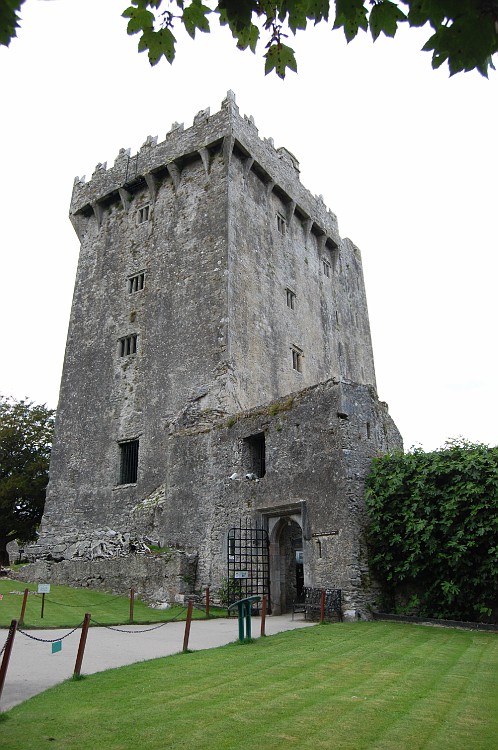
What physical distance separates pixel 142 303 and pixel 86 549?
1096 cm

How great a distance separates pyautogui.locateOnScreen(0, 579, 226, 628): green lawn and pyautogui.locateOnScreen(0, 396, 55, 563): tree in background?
11.8 m

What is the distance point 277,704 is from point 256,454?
1198 centimetres

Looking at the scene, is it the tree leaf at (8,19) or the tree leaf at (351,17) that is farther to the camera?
the tree leaf at (351,17)

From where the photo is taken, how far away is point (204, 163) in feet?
84.7

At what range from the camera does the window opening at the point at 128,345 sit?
25.8 metres

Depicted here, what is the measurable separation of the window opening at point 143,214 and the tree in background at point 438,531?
1810 centimetres

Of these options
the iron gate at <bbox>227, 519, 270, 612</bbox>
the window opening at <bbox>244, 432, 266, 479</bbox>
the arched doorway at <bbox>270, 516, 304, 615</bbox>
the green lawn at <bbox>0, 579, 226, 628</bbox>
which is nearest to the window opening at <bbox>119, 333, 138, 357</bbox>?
the window opening at <bbox>244, 432, 266, 479</bbox>

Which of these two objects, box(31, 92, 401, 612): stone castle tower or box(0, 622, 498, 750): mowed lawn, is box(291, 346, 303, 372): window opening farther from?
box(0, 622, 498, 750): mowed lawn

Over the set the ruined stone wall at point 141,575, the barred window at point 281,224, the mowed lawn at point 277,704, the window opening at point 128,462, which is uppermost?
the barred window at point 281,224

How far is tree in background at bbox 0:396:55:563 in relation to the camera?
1169 inches

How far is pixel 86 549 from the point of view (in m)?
20.2

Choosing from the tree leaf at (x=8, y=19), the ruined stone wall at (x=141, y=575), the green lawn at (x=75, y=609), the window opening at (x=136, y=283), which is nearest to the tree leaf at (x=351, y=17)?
the tree leaf at (x=8, y=19)

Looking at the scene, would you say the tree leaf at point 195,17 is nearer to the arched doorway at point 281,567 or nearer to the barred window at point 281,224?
the arched doorway at point 281,567

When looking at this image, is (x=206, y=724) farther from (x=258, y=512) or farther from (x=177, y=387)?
(x=177, y=387)
